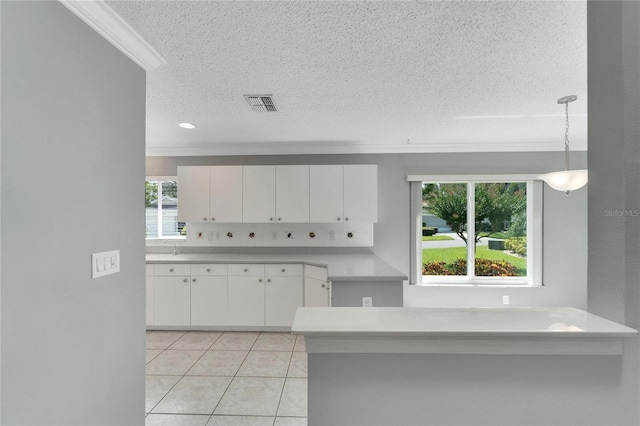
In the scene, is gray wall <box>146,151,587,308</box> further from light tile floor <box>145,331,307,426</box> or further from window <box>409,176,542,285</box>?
light tile floor <box>145,331,307,426</box>

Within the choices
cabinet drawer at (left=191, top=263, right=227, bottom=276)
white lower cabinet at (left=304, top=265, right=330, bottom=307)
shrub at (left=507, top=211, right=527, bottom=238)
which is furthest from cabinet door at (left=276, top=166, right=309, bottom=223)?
shrub at (left=507, top=211, right=527, bottom=238)

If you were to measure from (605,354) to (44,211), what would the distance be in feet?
6.42

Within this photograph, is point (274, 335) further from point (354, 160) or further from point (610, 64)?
point (610, 64)

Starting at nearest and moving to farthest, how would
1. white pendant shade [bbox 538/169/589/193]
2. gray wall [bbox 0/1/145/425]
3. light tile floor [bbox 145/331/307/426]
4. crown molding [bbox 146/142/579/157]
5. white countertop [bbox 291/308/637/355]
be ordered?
1. white countertop [bbox 291/308/637/355]
2. gray wall [bbox 0/1/145/425]
3. light tile floor [bbox 145/331/307/426]
4. white pendant shade [bbox 538/169/589/193]
5. crown molding [bbox 146/142/579/157]

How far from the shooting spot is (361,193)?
378 cm

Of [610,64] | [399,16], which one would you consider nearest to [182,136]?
[399,16]

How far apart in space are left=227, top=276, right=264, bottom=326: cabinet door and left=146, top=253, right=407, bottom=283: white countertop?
0.25 metres

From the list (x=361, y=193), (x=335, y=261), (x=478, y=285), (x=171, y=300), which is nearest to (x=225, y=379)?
(x=171, y=300)

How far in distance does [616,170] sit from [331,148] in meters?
3.29

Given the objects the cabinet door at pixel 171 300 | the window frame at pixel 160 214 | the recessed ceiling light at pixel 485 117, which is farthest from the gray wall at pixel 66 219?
the window frame at pixel 160 214

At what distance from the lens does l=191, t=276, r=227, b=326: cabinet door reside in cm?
360

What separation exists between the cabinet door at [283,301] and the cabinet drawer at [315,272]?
141 mm

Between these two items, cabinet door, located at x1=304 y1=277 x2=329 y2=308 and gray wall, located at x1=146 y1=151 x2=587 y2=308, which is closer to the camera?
cabinet door, located at x1=304 y1=277 x2=329 y2=308

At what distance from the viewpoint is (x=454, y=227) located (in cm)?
412
